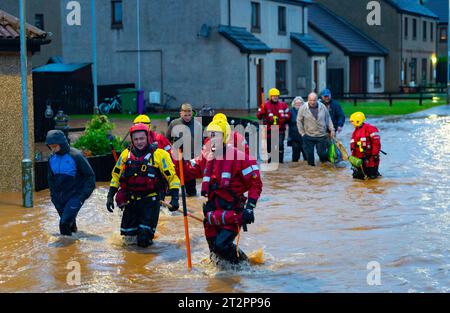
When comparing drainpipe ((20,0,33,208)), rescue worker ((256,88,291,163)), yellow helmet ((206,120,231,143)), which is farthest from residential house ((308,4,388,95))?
yellow helmet ((206,120,231,143))

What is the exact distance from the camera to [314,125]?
62.3 ft

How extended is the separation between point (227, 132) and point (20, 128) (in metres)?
7.06

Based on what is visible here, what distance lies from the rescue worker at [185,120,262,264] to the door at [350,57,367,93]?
4512 cm

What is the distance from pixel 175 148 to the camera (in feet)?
47.4

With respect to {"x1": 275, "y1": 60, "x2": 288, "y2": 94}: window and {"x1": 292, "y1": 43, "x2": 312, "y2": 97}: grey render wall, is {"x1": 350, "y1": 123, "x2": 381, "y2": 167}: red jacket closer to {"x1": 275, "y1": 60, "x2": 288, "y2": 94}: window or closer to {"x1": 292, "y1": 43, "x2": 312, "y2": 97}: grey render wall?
{"x1": 275, "y1": 60, "x2": 288, "y2": 94}: window

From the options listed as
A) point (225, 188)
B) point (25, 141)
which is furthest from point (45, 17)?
point (225, 188)

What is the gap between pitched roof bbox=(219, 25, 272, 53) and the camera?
37.2 m

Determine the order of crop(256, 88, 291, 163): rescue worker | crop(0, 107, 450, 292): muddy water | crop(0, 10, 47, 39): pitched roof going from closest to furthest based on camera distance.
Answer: crop(0, 107, 450, 292): muddy water
crop(0, 10, 47, 39): pitched roof
crop(256, 88, 291, 163): rescue worker

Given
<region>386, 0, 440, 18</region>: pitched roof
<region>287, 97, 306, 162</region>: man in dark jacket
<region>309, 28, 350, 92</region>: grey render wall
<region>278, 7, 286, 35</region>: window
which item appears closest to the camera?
<region>287, 97, 306, 162</region>: man in dark jacket

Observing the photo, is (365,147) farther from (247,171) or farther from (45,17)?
(45,17)

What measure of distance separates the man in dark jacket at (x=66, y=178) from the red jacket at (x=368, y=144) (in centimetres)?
704

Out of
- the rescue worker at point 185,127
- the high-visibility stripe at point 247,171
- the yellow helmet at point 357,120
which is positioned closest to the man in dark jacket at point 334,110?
the yellow helmet at point 357,120

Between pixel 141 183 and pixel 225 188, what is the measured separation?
1.65 m
